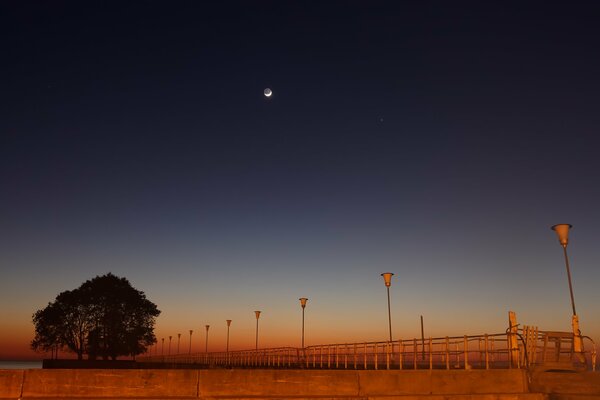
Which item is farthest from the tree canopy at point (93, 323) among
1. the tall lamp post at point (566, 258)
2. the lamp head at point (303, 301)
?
the tall lamp post at point (566, 258)

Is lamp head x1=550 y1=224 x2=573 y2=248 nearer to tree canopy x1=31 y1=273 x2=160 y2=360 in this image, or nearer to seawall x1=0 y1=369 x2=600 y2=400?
seawall x1=0 y1=369 x2=600 y2=400

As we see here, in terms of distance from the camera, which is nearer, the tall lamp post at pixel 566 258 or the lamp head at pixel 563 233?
the tall lamp post at pixel 566 258

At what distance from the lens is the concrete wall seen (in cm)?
1109

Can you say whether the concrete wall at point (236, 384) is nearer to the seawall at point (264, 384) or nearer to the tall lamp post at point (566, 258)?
the seawall at point (264, 384)

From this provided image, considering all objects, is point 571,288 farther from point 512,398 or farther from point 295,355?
point 295,355

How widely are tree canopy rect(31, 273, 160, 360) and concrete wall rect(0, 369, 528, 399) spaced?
183 ft

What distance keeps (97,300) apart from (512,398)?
194 feet

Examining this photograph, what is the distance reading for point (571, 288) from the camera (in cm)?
2039

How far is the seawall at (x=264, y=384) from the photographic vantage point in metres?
11.1

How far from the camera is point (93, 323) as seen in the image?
64438mm

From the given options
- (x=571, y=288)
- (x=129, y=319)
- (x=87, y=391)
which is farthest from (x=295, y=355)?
(x=129, y=319)

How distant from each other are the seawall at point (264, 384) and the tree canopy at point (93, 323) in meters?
55.8

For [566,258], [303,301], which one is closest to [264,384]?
[566,258]

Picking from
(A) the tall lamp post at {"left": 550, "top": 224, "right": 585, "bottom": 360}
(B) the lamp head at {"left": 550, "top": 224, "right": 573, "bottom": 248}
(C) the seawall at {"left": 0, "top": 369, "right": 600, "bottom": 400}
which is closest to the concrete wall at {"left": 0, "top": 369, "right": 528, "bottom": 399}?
(C) the seawall at {"left": 0, "top": 369, "right": 600, "bottom": 400}
